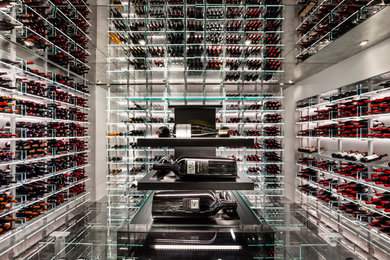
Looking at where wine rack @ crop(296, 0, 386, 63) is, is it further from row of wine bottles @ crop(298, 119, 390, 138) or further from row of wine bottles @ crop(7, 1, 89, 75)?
row of wine bottles @ crop(7, 1, 89, 75)

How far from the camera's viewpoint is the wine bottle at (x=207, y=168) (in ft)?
3.12

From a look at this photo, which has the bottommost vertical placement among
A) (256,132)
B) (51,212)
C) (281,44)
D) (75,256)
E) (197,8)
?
(51,212)

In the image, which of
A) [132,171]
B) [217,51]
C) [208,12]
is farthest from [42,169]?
[208,12]

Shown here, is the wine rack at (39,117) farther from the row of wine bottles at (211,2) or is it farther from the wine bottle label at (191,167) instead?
the wine bottle label at (191,167)

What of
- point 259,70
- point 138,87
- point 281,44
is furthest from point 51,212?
point 281,44

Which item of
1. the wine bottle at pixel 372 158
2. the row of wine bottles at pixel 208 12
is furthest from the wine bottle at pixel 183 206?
the row of wine bottles at pixel 208 12

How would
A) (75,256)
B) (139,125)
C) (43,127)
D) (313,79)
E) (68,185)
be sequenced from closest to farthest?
(75,256) < (43,127) < (68,185) < (313,79) < (139,125)

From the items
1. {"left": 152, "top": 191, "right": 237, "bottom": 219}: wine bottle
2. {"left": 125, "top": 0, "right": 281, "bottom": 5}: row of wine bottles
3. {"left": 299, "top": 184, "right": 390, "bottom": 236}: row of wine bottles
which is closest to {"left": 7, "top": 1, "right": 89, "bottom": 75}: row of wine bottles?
{"left": 125, "top": 0, "right": 281, "bottom": 5}: row of wine bottles

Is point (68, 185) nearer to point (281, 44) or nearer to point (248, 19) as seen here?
point (248, 19)

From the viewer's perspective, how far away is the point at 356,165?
3.45 meters

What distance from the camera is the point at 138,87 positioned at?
5059 mm

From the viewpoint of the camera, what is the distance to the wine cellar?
973 millimetres

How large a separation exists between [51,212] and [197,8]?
5.02 m

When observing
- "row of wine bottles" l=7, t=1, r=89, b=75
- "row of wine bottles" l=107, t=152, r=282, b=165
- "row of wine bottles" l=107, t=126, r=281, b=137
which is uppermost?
"row of wine bottles" l=7, t=1, r=89, b=75
